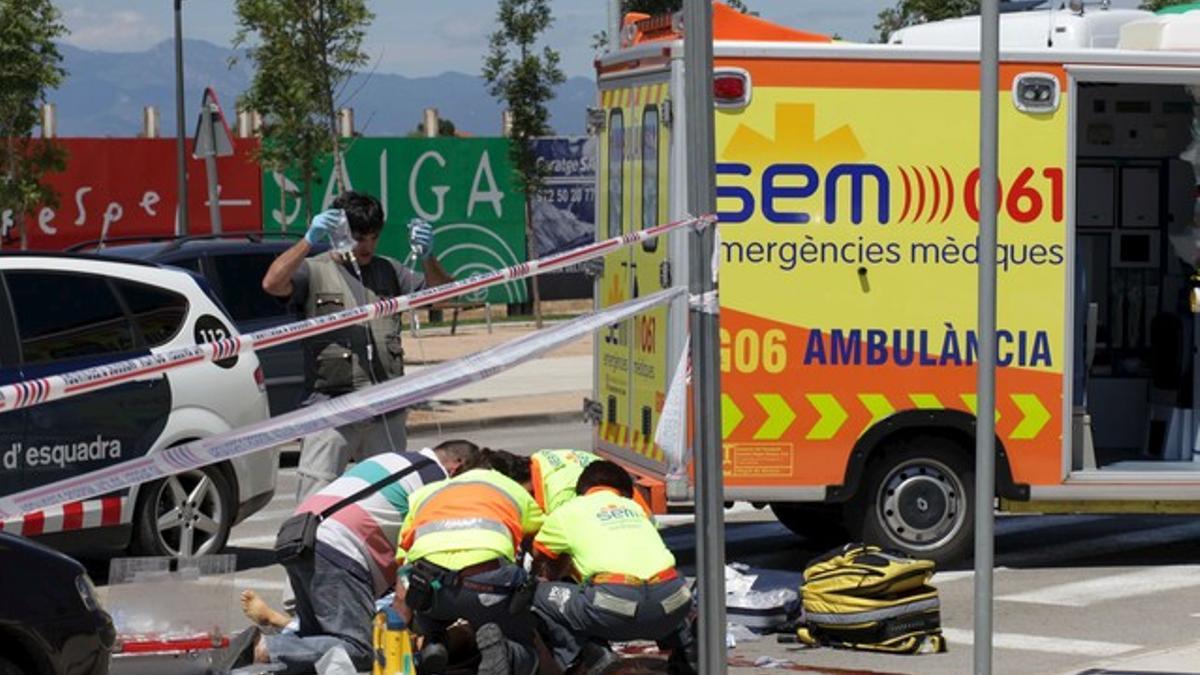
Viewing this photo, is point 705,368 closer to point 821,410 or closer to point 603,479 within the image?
point 603,479

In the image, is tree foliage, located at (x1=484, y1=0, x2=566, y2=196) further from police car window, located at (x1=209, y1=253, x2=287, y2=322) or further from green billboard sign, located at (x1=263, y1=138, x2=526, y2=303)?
police car window, located at (x1=209, y1=253, x2=287, y2=322)

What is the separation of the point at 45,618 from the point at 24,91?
1842 centimetres

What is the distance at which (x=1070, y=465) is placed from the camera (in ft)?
38.9

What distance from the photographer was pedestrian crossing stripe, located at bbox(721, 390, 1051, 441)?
1148cm

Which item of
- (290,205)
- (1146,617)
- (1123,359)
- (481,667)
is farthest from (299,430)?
(290,205)

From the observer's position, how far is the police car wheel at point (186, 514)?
11.5 m

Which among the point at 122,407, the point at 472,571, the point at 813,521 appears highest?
the point at 122,407

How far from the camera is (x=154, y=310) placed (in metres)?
12.0

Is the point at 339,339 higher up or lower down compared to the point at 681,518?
higher up

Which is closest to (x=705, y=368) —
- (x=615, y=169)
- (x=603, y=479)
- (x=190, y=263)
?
(x=603, y=479)

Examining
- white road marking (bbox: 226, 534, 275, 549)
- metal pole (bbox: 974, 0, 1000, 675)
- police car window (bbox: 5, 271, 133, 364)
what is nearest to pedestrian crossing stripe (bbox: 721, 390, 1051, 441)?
police car window (bbox: 5, 271, 133, 364)

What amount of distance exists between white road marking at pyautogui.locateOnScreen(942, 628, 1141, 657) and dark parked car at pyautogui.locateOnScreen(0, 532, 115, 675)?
14.8ft

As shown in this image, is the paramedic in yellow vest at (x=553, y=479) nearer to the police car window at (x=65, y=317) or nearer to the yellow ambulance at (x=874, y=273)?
the yellow ambulance at (x=874, y=273)

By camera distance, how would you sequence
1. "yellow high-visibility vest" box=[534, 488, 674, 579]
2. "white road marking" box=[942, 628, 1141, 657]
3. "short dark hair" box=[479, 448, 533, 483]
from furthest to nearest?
"white road marking" box=[942, 628, 1141, 657] < "short dark hair" box=[479, 448, 533, 483] < "yellow high-visibility vest" box=[534, 488, 674, 579]
